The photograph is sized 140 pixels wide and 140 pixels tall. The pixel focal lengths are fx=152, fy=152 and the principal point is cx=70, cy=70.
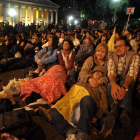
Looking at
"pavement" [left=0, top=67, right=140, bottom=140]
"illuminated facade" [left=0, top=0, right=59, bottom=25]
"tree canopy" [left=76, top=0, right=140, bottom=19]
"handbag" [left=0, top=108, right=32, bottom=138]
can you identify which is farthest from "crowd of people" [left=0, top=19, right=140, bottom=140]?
"tree canopy" [left=76, top=0, right=140, bottom=19]

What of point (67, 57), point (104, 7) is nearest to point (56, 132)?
point (67, 57)

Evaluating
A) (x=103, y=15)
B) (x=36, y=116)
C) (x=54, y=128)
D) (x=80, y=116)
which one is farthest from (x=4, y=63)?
(x=103, y=15)

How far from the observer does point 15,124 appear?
2.39m

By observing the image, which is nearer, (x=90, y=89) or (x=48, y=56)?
(x=90, y=89)

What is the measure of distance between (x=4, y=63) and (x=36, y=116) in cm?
396

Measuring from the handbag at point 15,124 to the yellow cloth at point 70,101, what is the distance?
1.86 feet

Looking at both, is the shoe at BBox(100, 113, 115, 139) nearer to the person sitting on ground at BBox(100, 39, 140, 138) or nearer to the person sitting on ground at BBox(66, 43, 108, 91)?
the person sitting on ground at BBox(100, 39, 140, 138)

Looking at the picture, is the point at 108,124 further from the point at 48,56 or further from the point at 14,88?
the point at 48,56

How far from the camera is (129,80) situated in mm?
3145

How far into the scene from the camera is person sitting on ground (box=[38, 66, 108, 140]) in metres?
2.41

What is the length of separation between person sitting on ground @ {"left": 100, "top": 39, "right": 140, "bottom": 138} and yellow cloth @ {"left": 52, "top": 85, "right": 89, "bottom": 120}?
58 cm

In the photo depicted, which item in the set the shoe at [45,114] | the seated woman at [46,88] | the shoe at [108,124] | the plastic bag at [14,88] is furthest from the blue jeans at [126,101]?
the plastic bag at [14,88]

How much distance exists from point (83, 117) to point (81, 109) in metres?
0.14

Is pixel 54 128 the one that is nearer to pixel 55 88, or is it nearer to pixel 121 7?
pixel 55 88
